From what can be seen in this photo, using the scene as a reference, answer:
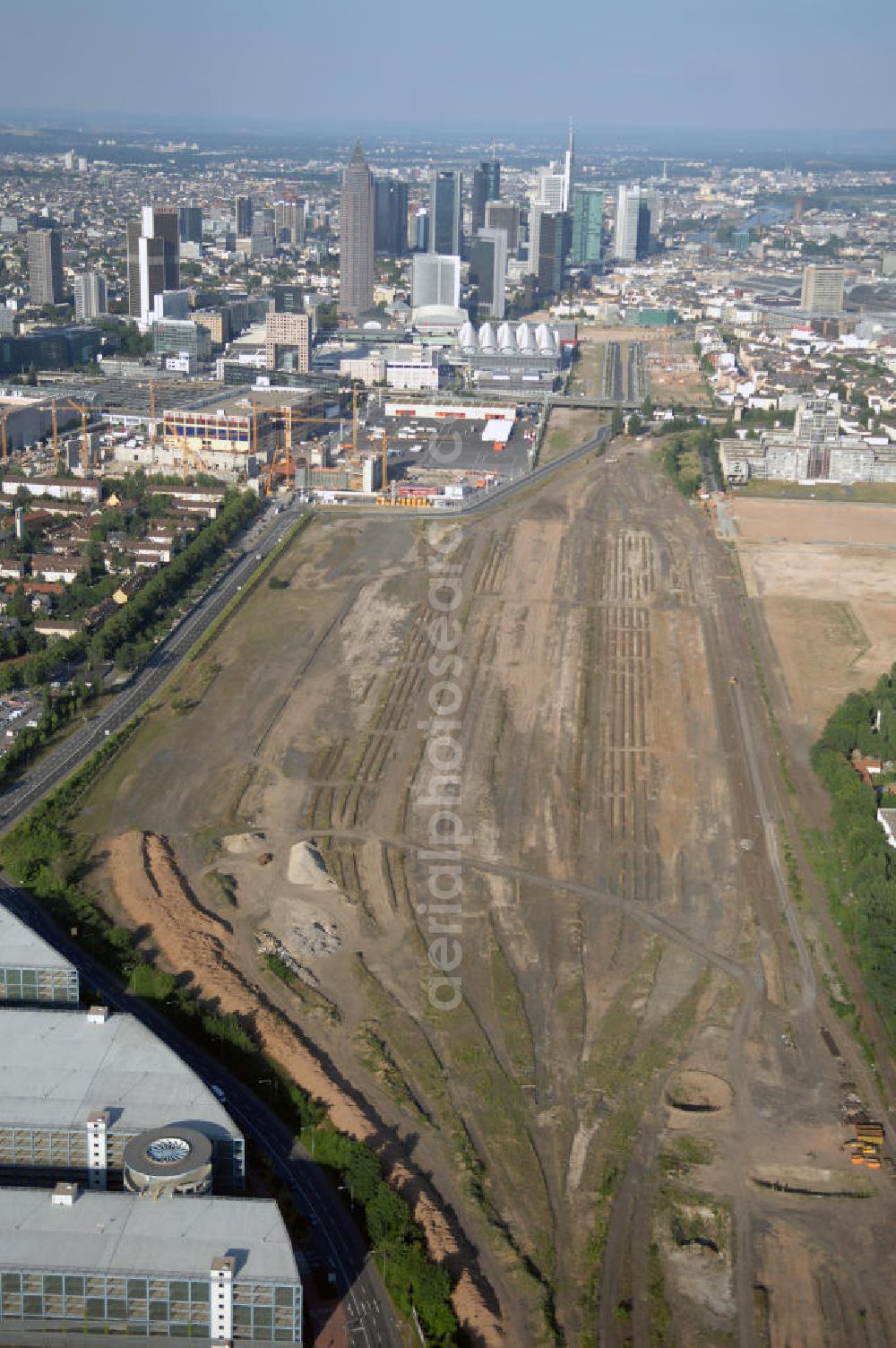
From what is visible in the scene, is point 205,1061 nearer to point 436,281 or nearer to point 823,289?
point 436,281

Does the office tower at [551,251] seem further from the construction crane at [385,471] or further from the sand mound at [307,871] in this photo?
the sand mound at [307,871]

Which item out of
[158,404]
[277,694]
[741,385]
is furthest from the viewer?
[741,385]

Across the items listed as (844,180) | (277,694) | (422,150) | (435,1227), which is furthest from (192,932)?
(422,150)

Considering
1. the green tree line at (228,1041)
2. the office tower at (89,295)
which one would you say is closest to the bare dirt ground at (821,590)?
the green tree line at (228,1041)

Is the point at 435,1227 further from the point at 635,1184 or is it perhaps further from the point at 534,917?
the point at 534,917

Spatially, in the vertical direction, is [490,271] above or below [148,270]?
below

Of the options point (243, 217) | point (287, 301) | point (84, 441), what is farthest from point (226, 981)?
point (243, 217)

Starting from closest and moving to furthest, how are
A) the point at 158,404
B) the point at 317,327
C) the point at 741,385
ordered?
the point at 158,404, the point at 741,385, the point at 317,327
